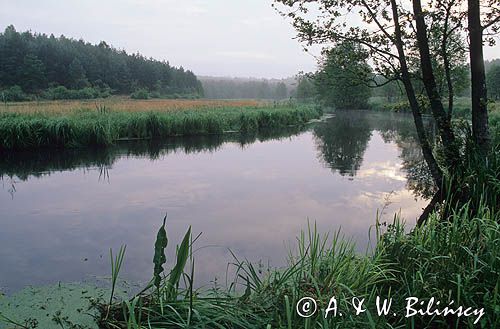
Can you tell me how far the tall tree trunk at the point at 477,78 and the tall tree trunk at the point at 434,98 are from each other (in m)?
0.38

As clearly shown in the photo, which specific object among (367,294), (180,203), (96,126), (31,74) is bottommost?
(180,203)

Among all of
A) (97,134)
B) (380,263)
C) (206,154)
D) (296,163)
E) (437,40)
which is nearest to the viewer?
(380,263)

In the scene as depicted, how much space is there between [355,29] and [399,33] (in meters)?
0.59

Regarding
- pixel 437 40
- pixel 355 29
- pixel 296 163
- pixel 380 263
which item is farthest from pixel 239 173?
pixel 380 263

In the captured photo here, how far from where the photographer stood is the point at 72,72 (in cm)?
5247

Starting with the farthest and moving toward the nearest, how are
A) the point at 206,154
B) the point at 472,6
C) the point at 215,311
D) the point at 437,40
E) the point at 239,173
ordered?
the point at 206,154, the point at 239,173, the point at 437,40, the point at 472,6, the point at 215,311

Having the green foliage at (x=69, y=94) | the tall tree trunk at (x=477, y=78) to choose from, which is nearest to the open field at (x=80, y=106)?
the tall tree trunk at (x=477, y=78)

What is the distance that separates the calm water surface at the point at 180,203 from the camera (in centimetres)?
394

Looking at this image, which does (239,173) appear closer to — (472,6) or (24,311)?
(472,6)

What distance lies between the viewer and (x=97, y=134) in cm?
1157

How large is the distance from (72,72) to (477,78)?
55.1m

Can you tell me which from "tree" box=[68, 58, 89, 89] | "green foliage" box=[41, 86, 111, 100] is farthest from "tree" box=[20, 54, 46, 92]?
"green foliage" box=[41, 86, 111, 100]

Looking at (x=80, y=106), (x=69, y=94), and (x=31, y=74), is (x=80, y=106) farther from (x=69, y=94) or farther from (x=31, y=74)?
(x=31, y=74)

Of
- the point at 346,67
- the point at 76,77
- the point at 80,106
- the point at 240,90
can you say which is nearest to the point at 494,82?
the point at 80,106
